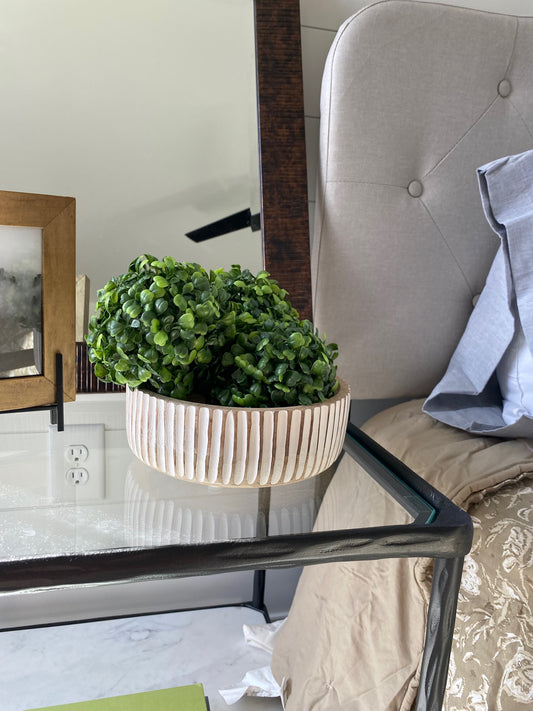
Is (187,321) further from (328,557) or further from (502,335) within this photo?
(502,335)

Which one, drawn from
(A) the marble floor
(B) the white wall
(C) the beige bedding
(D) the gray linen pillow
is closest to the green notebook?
(A) the marble floor

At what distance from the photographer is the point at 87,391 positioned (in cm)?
81

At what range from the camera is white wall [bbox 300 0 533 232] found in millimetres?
943

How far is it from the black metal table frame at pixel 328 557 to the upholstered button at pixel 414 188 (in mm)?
495

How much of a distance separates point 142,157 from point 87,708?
78cm

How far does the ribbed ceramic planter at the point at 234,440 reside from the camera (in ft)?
1.66

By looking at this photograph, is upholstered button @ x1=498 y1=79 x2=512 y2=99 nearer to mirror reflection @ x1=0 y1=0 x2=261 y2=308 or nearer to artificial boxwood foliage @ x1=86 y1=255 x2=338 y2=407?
mirror reflection @ x1=0 y1=0 x2=261 y2=308

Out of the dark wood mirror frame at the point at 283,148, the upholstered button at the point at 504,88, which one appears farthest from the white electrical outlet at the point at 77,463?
the upholstered button at the point at 504,88

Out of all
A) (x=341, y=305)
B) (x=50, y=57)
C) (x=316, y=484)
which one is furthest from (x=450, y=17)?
(x=316, y=484)

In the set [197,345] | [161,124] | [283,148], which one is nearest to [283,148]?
[283,148]

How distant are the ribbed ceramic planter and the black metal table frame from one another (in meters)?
0.07

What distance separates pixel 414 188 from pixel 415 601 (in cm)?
58

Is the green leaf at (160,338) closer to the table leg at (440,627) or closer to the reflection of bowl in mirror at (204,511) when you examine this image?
the reflection of bowl in mirror at (204,511)

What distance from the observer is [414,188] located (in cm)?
91
